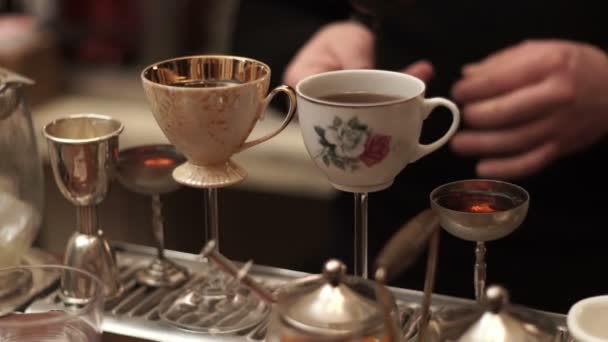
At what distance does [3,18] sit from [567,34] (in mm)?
1616

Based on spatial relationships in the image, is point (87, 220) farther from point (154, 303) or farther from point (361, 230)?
point (361, 230)

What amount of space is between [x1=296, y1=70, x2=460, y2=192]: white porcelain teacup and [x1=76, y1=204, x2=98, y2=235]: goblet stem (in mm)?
231

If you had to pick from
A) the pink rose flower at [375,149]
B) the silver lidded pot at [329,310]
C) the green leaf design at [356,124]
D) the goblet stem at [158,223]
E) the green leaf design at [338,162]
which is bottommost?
the goblet stem at [158,223]

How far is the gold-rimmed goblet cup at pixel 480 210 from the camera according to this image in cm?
69

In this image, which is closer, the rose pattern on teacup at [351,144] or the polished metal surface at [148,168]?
the rose pattern on teacup at [351,144]

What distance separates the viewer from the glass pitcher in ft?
2.72

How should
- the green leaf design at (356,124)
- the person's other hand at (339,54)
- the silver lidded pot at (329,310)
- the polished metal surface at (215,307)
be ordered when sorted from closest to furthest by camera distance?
the silver lidded pot at (329,310) < the green leaf design at (356,124) < the polished metal surface at (215,307) < the person's other hand at (339,54)

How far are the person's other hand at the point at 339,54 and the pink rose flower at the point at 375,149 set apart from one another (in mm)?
316

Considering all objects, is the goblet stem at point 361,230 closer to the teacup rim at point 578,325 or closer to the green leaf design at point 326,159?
the green leaf design at point 326,159

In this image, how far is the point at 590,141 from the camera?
3.67 ft

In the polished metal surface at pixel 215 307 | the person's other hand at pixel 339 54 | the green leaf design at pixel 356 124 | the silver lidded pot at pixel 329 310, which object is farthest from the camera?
the person's other hand at pixel 339 54

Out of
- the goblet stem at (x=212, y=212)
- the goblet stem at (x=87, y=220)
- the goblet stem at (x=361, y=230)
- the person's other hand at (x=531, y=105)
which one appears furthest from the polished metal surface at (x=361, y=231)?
the person's other hand at (x=531, y=105)

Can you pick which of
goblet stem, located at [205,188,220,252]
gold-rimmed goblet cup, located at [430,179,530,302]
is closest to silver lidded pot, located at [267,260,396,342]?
gold-rimmed goblet cup, located at [430,179,530,302]

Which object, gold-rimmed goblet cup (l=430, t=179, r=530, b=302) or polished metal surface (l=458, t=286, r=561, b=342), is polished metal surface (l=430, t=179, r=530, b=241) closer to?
gold-rimmed goblet cup (l=430, t=179, r=530, b=302)
